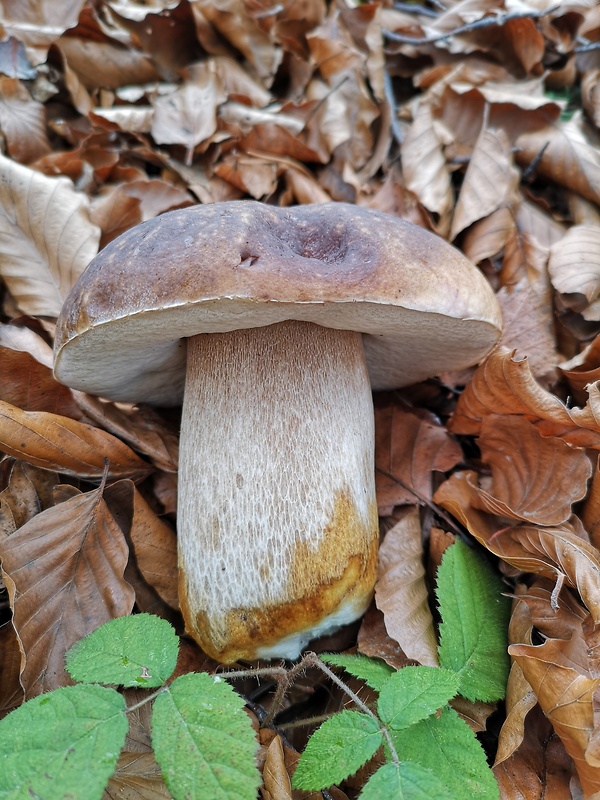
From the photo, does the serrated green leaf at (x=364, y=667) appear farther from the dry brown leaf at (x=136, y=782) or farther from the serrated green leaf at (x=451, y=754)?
the dry brown leaf at (x=136, y=782)

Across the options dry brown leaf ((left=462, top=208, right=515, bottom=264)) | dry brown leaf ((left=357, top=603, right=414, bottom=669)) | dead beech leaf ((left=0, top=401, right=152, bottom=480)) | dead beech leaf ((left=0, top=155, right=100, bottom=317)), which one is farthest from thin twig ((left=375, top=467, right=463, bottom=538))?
dead beech leaf ((left=0, top=155, right=100, bottom=317))

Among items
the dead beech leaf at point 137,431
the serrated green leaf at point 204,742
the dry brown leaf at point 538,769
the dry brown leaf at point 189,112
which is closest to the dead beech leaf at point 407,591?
the dry brown leaf at point 538,769

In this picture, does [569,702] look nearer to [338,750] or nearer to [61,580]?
[338,750]

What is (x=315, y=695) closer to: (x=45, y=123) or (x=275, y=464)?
(x=275, y=464)

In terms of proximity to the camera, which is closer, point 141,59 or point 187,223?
point 187,223

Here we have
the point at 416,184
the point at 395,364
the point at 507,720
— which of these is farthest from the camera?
the point at 416,184

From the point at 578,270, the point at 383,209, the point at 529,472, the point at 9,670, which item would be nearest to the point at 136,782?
the point at 9,670

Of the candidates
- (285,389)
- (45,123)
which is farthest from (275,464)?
(45,123)
